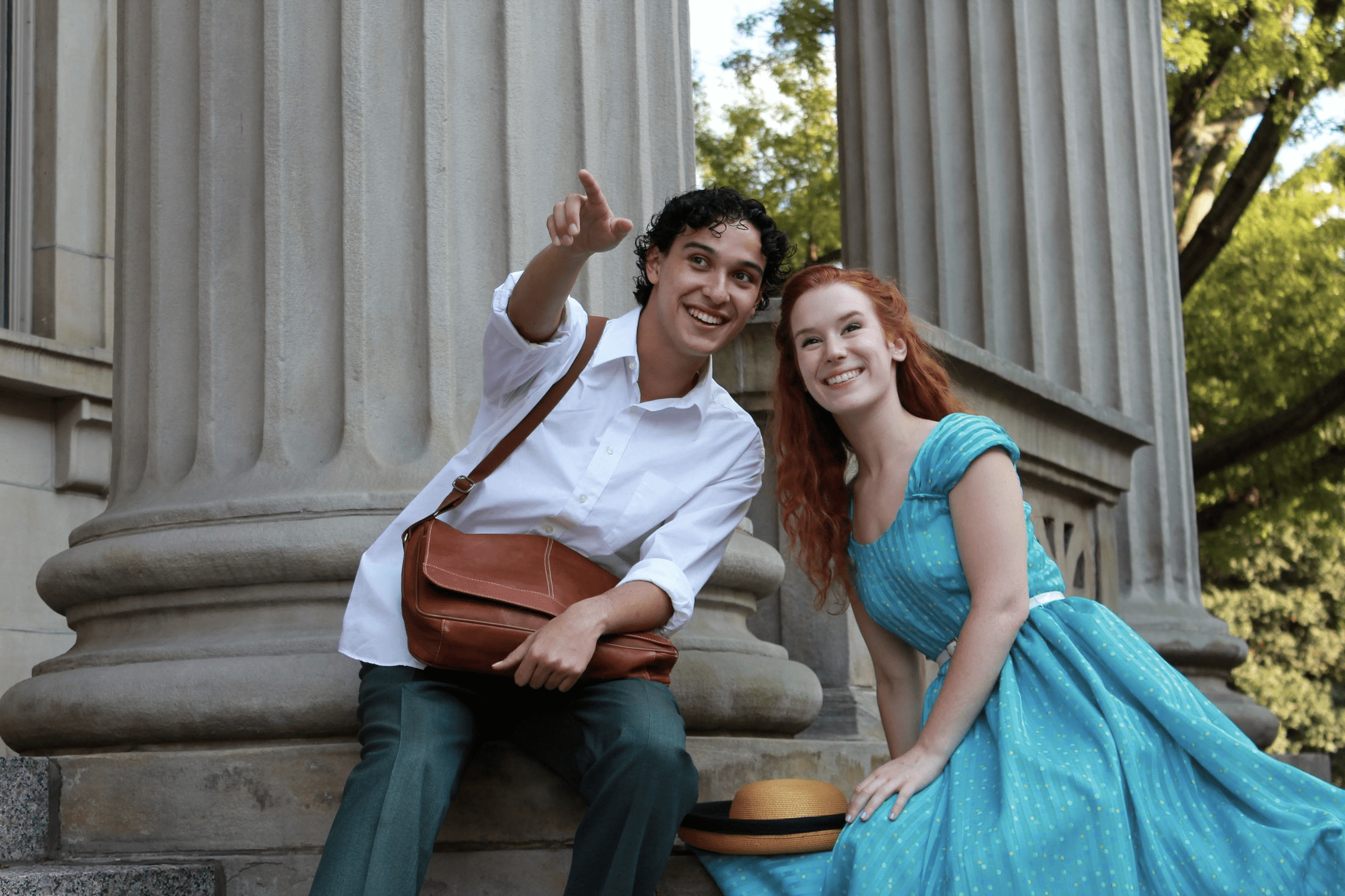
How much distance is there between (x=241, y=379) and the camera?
4.00 meters

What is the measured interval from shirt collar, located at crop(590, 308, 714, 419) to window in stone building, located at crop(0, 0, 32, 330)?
5172mm

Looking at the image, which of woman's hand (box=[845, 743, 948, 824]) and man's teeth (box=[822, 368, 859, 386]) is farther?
man's teeth (box=[822, 368, 859, 386])

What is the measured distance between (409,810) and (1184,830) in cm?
153

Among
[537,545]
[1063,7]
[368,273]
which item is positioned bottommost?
[537,545]

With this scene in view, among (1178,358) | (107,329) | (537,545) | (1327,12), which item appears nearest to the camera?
(537,545)

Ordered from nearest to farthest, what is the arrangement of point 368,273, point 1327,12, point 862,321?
point 862,321
point 368,273
point 1327,12

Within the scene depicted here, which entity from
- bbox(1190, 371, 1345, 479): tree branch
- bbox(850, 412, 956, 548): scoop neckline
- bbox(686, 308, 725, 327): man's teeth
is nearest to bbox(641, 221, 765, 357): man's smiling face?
bbox(686, 308, 725, 327): man's teeth

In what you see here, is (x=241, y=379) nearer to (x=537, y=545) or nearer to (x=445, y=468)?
(x=445, y=468)

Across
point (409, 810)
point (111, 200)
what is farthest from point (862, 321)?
point (111, 200)

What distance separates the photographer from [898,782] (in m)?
3.12

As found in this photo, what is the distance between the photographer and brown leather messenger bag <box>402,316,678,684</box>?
3.06 meters

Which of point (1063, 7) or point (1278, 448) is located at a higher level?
point (1063, 7)

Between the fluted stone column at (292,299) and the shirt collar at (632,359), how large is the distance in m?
0.56

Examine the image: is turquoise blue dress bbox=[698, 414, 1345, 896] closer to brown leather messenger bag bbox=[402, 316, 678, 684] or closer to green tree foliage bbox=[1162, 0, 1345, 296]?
brown leather messenger bag bbox=[402, 316, 678, 684]
